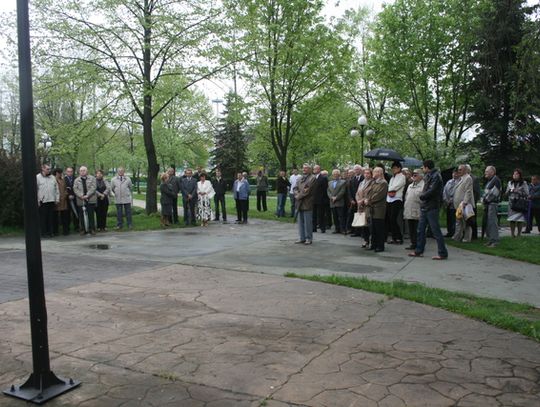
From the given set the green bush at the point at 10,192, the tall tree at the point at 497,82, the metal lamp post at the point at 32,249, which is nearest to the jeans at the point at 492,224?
the tall tree at the point at 497,82

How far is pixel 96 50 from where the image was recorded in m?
18.0

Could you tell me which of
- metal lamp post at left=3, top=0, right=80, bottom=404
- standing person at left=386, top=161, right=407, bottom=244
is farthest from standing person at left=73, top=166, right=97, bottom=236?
metal lamp post at left=3, top=0, right=80, bottom=404

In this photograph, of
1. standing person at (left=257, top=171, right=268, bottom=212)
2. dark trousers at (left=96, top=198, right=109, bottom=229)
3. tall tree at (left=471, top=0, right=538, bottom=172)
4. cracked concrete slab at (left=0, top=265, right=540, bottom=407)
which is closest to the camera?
cracked concrete slab at (left=0, top=265, right=540, bottom=407)

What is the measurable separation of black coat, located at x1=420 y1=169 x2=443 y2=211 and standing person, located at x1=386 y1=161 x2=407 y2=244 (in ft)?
6.04

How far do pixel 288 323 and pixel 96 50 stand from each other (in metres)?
15.9

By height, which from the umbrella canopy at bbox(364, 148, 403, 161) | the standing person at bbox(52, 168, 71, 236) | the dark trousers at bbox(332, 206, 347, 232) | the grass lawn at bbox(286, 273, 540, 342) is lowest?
the grass lawn at bbox(286, 273, 540, 342)

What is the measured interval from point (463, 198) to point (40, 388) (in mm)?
10816

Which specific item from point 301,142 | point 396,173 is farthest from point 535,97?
point 301,142

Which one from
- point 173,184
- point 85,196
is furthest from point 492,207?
point 85,196

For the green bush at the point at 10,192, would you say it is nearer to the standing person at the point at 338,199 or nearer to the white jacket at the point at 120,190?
the white jacket at the point at 120,190

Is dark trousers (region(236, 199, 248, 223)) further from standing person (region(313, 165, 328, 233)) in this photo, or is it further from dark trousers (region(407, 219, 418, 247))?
dark trousers (region(407, 219, 418, 247))

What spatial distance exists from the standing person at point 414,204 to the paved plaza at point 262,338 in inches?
83.6

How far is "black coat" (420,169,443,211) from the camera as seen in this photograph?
9883mm

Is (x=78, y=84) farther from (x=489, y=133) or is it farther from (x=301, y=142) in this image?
(x=489, y=133)
